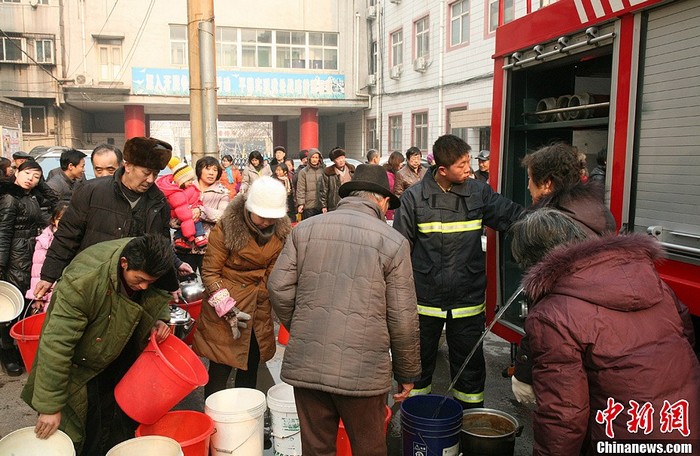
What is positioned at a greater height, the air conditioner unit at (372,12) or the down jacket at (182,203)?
the air conditioner unit at (372,12)

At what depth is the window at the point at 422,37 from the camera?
1844cm

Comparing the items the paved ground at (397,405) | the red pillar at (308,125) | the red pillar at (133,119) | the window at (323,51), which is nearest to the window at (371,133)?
the red pillar at (308,125)

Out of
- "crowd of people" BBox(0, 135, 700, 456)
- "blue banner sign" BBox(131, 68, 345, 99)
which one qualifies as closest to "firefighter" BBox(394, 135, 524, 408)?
"crowd of people" BBox(0, 135, 700, 456)

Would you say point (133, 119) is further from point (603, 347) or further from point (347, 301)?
→ point (603, 347)

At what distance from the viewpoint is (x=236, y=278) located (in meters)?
3.66

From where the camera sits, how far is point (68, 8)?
2241 cm

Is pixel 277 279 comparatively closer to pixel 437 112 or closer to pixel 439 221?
pixel 439 221

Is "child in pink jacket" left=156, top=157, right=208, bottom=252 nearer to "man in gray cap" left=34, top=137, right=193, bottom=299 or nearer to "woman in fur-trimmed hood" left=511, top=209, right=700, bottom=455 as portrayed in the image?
"man in gray cap" left=34, top=137, right=193, bottom=299

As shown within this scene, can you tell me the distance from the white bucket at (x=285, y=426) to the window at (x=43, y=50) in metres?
23.6

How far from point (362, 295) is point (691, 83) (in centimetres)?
184

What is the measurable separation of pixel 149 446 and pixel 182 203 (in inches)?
118

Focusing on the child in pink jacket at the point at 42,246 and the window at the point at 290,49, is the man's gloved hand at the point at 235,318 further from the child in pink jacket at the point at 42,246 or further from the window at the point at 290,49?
the window at the point at 290,49

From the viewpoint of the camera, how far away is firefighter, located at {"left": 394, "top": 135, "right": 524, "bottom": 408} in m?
3.82

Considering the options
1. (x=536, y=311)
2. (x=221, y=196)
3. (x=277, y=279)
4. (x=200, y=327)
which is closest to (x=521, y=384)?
(x=536, y=311)
